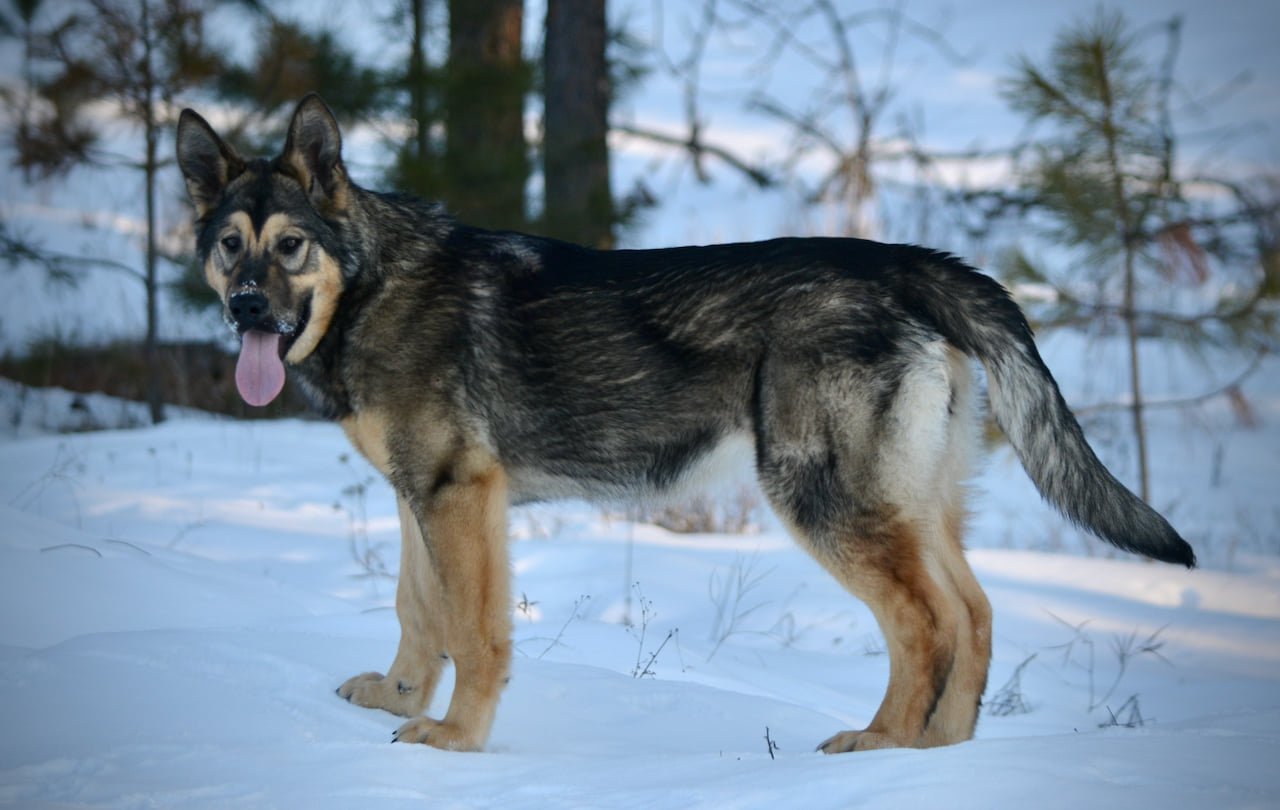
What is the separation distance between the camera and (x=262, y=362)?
3.71 meters

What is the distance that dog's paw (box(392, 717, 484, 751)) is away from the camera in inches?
137

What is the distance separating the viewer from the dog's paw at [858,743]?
345cm

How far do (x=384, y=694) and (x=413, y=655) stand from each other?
6.4 inches

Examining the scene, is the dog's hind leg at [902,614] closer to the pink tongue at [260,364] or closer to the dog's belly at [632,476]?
the dog's belly at [632,476]

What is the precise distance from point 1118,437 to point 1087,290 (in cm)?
301

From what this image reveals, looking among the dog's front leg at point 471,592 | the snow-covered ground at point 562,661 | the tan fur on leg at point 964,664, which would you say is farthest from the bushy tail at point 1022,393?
the dog's front leg at point 471,592

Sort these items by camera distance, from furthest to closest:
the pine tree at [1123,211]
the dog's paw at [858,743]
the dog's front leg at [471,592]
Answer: the pine tree at [1123,211] < the dog's front leg at [471,592] < the dog's paw at [858,743]

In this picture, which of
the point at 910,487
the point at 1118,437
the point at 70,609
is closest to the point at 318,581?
the point at 70,609

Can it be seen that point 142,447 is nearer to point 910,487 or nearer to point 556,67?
point 556,67

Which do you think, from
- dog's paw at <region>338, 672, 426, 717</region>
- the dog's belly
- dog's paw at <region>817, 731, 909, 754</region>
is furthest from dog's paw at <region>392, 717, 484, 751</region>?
dog's paw at <region>817, 731, 909, 754</region>

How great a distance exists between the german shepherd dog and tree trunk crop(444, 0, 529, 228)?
18.0 ft

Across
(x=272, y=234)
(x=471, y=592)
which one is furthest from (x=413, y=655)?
(x=272, y=234)

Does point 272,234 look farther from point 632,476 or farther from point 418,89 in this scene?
point 418,89

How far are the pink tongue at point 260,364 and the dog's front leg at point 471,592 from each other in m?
0.67
